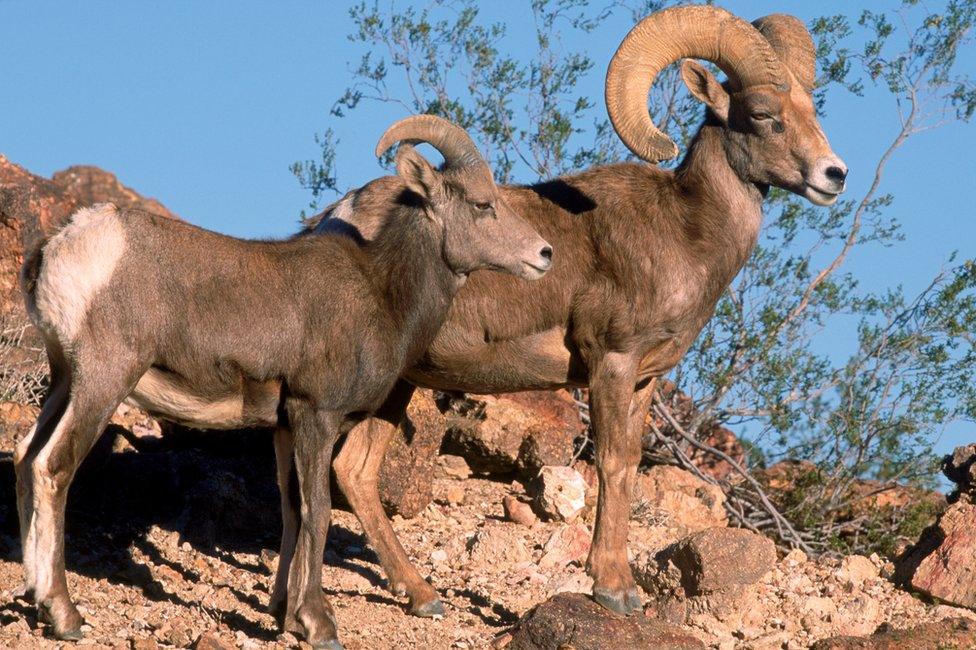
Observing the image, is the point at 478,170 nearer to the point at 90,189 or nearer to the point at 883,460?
the point at 883,460

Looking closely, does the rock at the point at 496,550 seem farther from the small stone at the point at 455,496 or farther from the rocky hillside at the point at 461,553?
the small stone at the point at 455,496

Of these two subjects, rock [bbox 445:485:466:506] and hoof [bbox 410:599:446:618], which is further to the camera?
rock [bbox 445:485:466:506]

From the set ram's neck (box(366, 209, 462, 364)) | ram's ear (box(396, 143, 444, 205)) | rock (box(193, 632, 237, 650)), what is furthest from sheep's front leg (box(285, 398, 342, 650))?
ram's ear (box(396, 143, 444, 205))

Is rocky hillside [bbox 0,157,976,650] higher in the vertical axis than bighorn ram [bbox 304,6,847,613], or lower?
lower

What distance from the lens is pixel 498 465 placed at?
39.4ft

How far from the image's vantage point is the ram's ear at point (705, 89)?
9500mm

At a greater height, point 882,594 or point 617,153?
point 617,153

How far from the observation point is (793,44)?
990cm

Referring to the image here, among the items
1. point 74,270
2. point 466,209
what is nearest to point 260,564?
point 466,209

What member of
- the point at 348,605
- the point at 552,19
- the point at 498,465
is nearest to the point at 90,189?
the point at 552,19

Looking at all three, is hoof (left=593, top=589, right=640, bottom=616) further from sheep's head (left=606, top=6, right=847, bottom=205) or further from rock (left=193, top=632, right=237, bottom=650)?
sheep's head (left=606, top=6, right=847, bottom=205)

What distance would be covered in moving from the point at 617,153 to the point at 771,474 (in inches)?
148

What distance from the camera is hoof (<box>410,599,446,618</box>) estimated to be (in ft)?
29.0

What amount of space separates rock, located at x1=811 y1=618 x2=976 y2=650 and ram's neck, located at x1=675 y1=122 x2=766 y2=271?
254 centimetres
